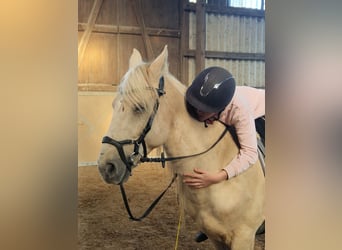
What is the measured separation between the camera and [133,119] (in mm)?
630

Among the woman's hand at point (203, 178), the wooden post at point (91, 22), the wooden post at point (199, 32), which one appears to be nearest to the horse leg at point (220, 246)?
the woman's hand at point (203, 178)

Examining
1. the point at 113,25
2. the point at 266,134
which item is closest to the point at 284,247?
the point at 266,134

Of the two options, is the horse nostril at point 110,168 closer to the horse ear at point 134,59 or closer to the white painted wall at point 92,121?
the white painted wall at point 92,121

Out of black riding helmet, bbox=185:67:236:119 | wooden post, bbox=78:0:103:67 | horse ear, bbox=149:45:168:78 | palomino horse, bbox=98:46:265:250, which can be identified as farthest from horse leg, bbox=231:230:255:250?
wooden post, bbox=78:0:103:67

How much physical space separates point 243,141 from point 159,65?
0.76ft

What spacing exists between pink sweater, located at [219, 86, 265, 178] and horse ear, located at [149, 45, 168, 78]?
0.15 m

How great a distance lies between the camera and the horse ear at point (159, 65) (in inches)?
25.6

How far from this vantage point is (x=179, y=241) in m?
0.71

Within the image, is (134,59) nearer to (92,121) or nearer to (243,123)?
(92,121)

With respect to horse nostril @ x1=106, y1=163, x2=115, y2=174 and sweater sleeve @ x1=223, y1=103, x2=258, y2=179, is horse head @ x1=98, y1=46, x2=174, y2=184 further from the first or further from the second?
sweater sleeve @ x1=223, y1=103, x2=258, y2=179

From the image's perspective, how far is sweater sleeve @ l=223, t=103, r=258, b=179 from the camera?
2.30ft

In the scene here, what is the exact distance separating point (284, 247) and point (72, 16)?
1.58 ft

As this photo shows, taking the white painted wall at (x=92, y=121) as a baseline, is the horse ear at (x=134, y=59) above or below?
above

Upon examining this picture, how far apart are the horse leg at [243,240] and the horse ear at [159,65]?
379 millimetres
